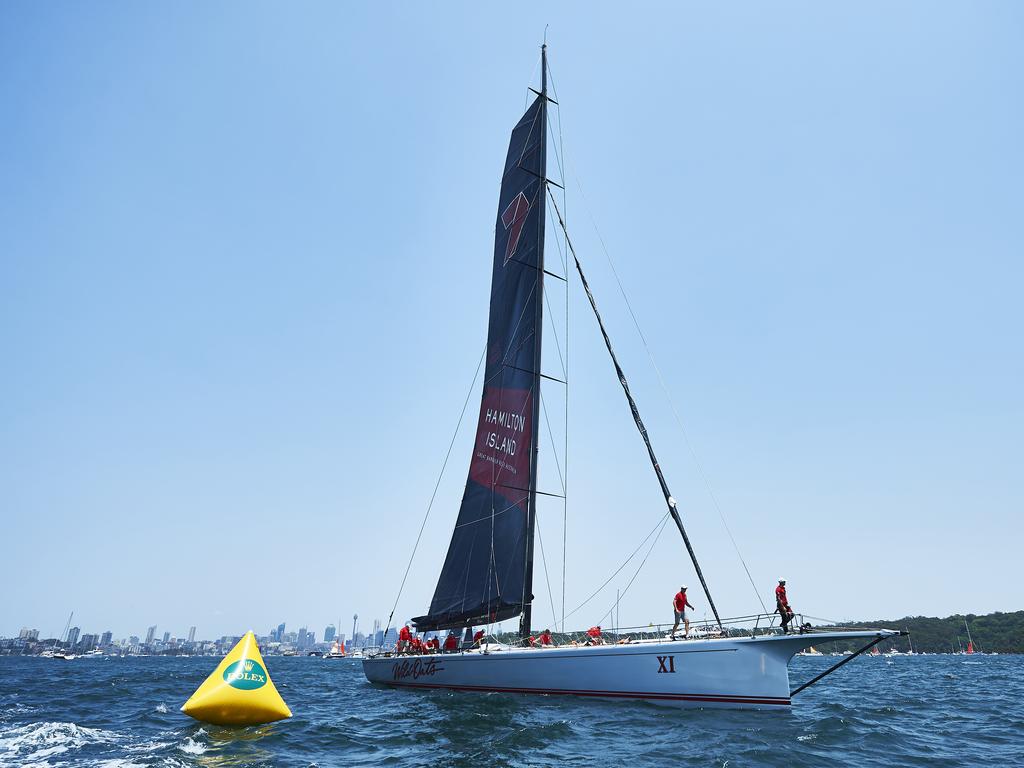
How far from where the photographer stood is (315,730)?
14.2 meters

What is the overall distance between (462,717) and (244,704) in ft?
17.2

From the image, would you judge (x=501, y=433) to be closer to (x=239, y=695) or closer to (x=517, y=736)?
(x=517, y=736)

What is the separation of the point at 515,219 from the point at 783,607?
17739 mm

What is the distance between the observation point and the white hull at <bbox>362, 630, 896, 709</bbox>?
14.3 m

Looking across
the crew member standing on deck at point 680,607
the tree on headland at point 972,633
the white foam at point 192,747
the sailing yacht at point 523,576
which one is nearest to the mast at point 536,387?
the sailing yacht at point 523,576

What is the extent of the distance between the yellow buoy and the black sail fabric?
8.93m

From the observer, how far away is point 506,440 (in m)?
22.4

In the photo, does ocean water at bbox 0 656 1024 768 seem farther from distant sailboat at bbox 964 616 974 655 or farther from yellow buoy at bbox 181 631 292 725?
distant sailboat at bbox 964 616 974 655

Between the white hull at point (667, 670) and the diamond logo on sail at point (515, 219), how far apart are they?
15.5m

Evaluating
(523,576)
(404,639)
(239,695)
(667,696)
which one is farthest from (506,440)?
(239,695)

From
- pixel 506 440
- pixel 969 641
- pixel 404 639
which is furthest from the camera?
pixel 969 641

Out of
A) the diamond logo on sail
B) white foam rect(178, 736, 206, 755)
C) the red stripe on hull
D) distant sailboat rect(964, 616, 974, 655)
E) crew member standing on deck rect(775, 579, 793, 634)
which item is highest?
the diamond logo on sail

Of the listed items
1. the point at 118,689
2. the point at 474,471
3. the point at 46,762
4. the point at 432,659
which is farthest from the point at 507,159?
the point at 118,689

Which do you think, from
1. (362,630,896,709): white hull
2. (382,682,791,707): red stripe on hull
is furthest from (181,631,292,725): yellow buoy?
(382,682,791,707): red stripe on hull
